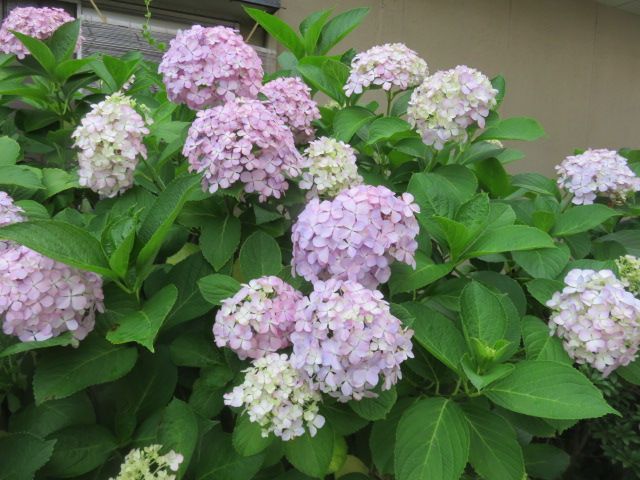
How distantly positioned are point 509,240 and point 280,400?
0.46m

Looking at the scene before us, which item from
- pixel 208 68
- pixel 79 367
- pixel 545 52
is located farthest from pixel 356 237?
pixel 545 52

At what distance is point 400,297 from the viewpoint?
98cm

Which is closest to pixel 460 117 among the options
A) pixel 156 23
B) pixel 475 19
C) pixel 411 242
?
pixel 411 242

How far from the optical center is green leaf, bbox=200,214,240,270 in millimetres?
962

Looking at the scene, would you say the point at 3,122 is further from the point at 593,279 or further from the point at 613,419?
the point at 613,419

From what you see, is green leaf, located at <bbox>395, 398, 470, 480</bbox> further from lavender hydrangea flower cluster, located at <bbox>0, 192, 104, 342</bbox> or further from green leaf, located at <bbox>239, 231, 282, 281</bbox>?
lavender hydrangea flower cluster, located at <bbox>0, 192, 104, 342</bbox>

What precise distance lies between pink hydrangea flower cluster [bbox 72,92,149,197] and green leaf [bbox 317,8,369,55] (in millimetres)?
673

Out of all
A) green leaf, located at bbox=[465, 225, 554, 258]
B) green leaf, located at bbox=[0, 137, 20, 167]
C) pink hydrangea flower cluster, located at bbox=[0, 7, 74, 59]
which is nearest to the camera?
green leaf, located at bbox=[465, 225, 554, 258]

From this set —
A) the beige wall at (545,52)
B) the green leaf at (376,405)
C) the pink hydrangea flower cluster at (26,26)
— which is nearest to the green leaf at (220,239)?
the green leaf at (376,405)

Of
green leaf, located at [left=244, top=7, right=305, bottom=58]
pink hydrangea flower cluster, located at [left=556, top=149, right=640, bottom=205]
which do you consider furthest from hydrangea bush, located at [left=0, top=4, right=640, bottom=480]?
green leaf, located at [left=244, top=7, right=305, bottom=58]

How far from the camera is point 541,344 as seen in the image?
934 millimetres

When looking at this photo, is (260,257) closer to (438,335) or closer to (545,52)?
(438,335)

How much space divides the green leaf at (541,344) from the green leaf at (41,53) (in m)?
1.18

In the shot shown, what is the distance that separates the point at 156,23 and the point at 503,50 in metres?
2.58
